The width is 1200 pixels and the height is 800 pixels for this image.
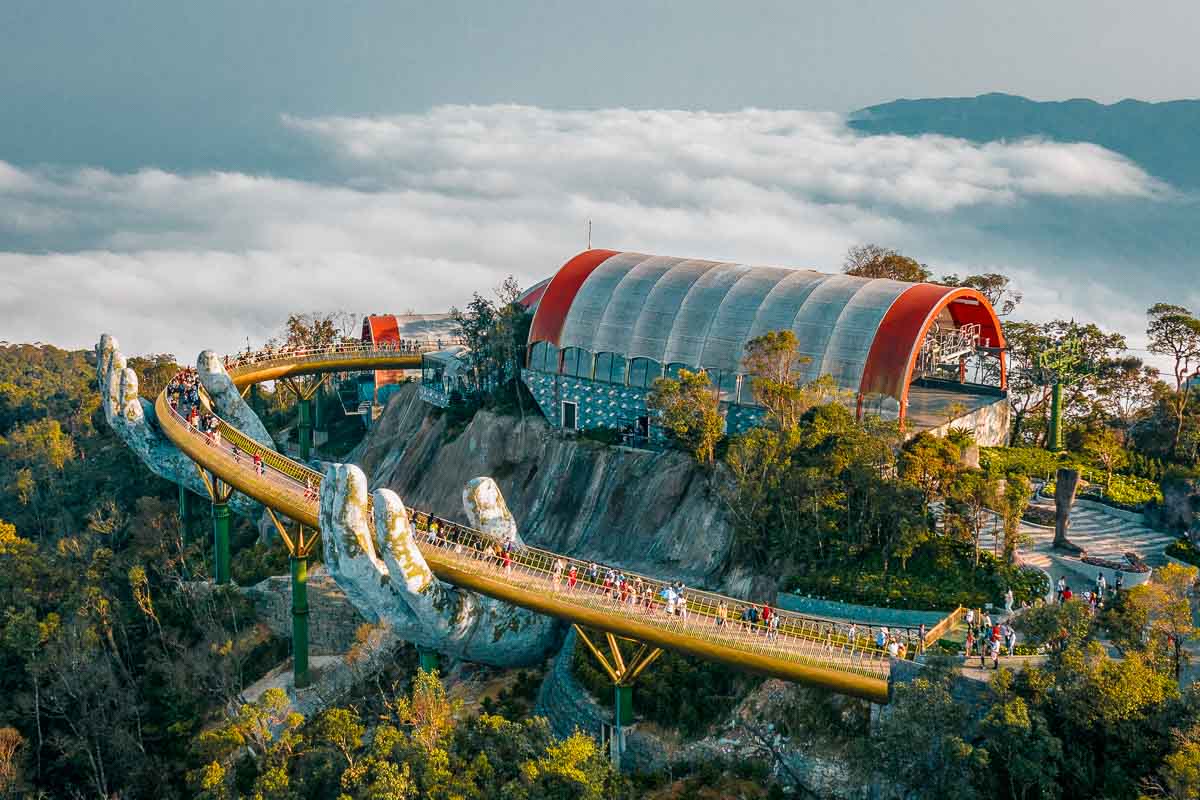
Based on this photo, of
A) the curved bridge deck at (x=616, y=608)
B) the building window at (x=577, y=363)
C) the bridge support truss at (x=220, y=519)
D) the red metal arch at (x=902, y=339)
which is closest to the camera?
the curved bridge deck at (x=616, y=608)

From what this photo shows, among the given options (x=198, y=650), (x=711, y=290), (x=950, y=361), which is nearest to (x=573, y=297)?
(x=711, y=290)

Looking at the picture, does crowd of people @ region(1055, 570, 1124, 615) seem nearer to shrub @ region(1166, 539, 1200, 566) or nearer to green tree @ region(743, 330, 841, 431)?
shrub @ region(1166, 539, 1200, 566)

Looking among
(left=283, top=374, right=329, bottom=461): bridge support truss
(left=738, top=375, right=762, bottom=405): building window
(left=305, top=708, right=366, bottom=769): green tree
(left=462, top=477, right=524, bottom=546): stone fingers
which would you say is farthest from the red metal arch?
A: (left=283, top=374, right=329, bottom=461): bridge support truss

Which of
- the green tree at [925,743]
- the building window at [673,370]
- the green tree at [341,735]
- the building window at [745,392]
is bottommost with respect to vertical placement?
the green tree at [341,735]

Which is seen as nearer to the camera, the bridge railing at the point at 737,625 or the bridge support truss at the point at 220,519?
the bridge railing at the point at 737,625

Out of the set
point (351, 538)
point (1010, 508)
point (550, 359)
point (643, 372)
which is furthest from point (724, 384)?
point (351, 538)

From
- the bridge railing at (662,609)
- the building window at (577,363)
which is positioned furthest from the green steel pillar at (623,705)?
the building window at (577,363)

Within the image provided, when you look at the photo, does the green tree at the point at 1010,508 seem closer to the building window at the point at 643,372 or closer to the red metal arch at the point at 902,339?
the red metal arch at the point at 902,339

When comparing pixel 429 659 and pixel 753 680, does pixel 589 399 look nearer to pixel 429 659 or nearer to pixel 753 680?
pixel 429 659
